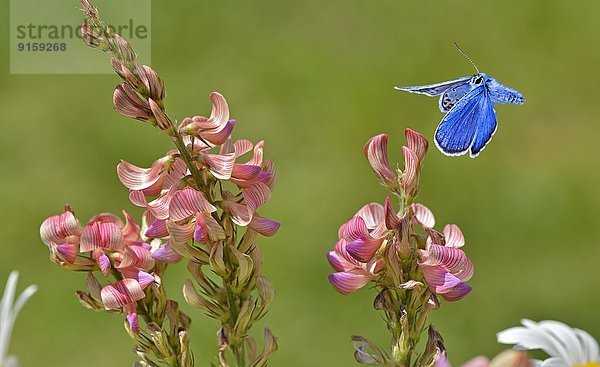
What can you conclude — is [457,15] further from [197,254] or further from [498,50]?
[197,254]

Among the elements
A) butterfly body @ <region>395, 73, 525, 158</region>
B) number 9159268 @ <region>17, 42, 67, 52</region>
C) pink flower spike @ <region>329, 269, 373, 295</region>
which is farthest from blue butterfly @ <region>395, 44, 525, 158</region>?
number 9159268 @ <region>17, 42, 67, 52</region>

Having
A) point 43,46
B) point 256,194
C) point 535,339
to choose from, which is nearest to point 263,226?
point 256,194

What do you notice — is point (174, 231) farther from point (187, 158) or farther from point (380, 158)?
point (380, 158)

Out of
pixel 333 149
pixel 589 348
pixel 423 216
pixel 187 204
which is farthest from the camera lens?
pixel 333 149

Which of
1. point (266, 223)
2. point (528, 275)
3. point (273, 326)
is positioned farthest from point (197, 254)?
A: point (528, 275)

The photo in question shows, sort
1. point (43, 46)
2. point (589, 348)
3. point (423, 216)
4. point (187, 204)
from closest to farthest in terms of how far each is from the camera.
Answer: point (187, 204) → point (423, 216) → point (589, 348) → point (43, 46)
